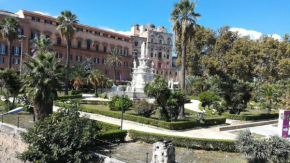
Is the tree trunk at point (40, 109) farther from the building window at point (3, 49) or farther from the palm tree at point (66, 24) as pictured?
the building window at point (3, 49)

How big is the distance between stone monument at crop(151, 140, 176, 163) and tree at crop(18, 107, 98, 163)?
330 centimetres

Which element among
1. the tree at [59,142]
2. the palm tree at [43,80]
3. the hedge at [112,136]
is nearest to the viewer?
the tree at [59,142]

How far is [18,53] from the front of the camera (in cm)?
5228

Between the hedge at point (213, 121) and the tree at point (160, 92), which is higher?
the tree at point (160, 92)

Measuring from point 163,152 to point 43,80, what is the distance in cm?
1032

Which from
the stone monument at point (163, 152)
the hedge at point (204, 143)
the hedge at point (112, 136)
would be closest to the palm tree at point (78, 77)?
the hedge at point (112, 136)

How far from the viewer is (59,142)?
11.5 m

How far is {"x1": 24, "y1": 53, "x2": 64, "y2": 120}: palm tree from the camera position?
1620cm

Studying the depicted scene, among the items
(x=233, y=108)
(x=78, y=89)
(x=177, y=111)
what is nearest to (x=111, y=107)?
(x=177, y=111)

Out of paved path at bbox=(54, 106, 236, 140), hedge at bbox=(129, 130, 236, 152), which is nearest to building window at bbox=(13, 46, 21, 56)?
paved path at bbox=(54, 106, 236, 140)

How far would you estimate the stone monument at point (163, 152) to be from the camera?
32.9 ft

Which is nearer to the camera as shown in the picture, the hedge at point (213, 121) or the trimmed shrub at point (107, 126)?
the trimmed shrub at point (107, 126)

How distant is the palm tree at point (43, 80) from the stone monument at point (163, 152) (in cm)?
932

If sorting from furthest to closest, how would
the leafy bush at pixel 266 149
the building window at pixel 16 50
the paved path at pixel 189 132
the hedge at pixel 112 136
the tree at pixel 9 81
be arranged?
the building window at pixel 16 50
the tree at pixel 9 81
the paved path at pixel 189 132
the hedge at pixel 112 136
the leafy bush at pixel 266 149
